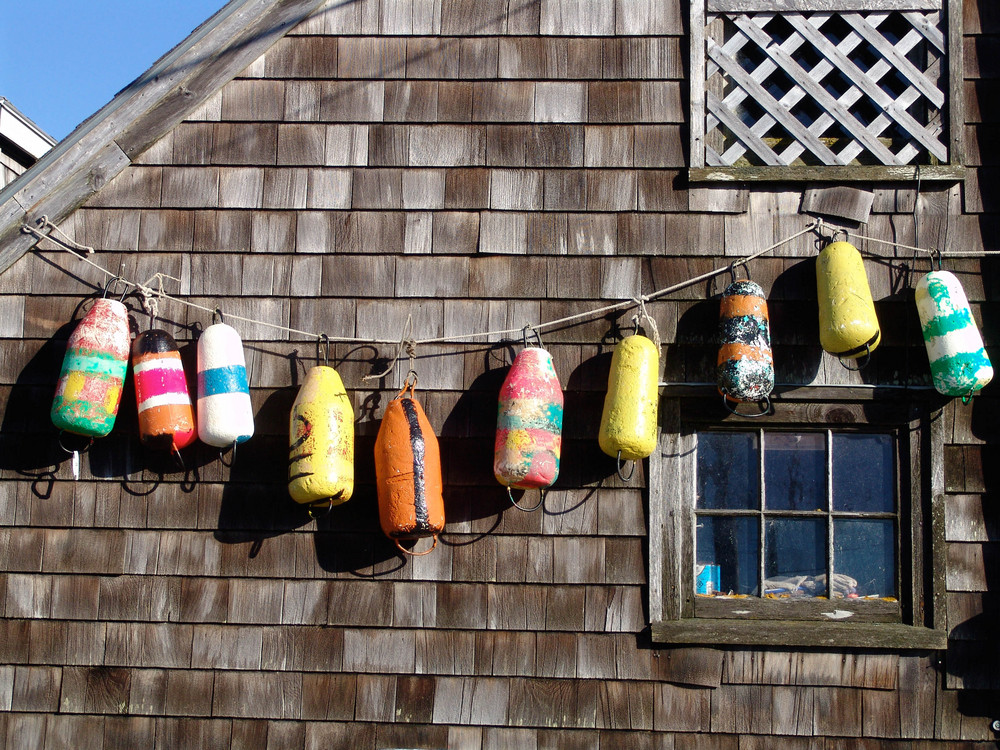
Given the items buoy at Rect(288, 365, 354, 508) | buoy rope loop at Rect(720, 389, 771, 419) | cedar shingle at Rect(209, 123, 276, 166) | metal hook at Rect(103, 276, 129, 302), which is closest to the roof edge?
cedar shingle at Rect(209, 123, 276, 166)

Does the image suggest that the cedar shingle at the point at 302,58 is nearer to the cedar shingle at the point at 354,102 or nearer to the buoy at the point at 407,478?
the cedar shingle at the point at 354,102

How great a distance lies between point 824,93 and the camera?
3.58m

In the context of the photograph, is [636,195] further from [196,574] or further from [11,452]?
[11,452]

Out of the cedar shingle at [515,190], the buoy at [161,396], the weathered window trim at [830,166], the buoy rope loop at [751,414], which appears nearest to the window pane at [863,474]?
the buoy rope loop at [751,414]

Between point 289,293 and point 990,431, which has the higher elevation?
point 289,293

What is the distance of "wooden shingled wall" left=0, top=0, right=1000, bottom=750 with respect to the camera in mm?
3314

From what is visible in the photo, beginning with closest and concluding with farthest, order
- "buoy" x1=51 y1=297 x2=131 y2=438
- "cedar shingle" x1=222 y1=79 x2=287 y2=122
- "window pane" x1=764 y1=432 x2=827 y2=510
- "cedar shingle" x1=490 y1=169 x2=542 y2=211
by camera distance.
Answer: "buoy" x1=51 y1=297 x2=131 y2=438
"window pane" x1=764 y1=432 x2=827 y2=510
"cedar shingle" x1=490 y1=169 x2=542 y2=211
"cedar shingle" x1=222 y1=79 x2=287 y2=122

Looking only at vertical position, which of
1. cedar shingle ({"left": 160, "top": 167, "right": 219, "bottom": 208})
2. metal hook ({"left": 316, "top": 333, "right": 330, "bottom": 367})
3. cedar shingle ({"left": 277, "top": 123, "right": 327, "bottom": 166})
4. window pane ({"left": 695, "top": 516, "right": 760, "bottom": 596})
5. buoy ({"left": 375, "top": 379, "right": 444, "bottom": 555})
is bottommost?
window pane ({"left": 695, "top": 516, "right": 760, "bottom": 596})

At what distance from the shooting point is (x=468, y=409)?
3.46m

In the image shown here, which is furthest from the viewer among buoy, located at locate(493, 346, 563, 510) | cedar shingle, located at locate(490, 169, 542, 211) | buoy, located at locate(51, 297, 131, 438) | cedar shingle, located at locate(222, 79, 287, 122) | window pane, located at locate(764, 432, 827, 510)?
cedar shingle, located at locate(222, 79, 287, 122)

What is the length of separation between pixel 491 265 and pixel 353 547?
1.35 metres

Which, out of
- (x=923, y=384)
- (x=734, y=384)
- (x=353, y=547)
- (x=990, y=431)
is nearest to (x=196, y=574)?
(x=353, y=547)

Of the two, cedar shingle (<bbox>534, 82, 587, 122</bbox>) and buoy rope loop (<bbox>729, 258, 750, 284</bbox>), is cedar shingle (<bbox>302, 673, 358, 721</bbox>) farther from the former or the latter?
cedar shingle (<bbox>534, 82, 587, 122</bbox>)

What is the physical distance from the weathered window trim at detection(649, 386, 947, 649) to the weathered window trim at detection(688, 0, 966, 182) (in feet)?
3.04
